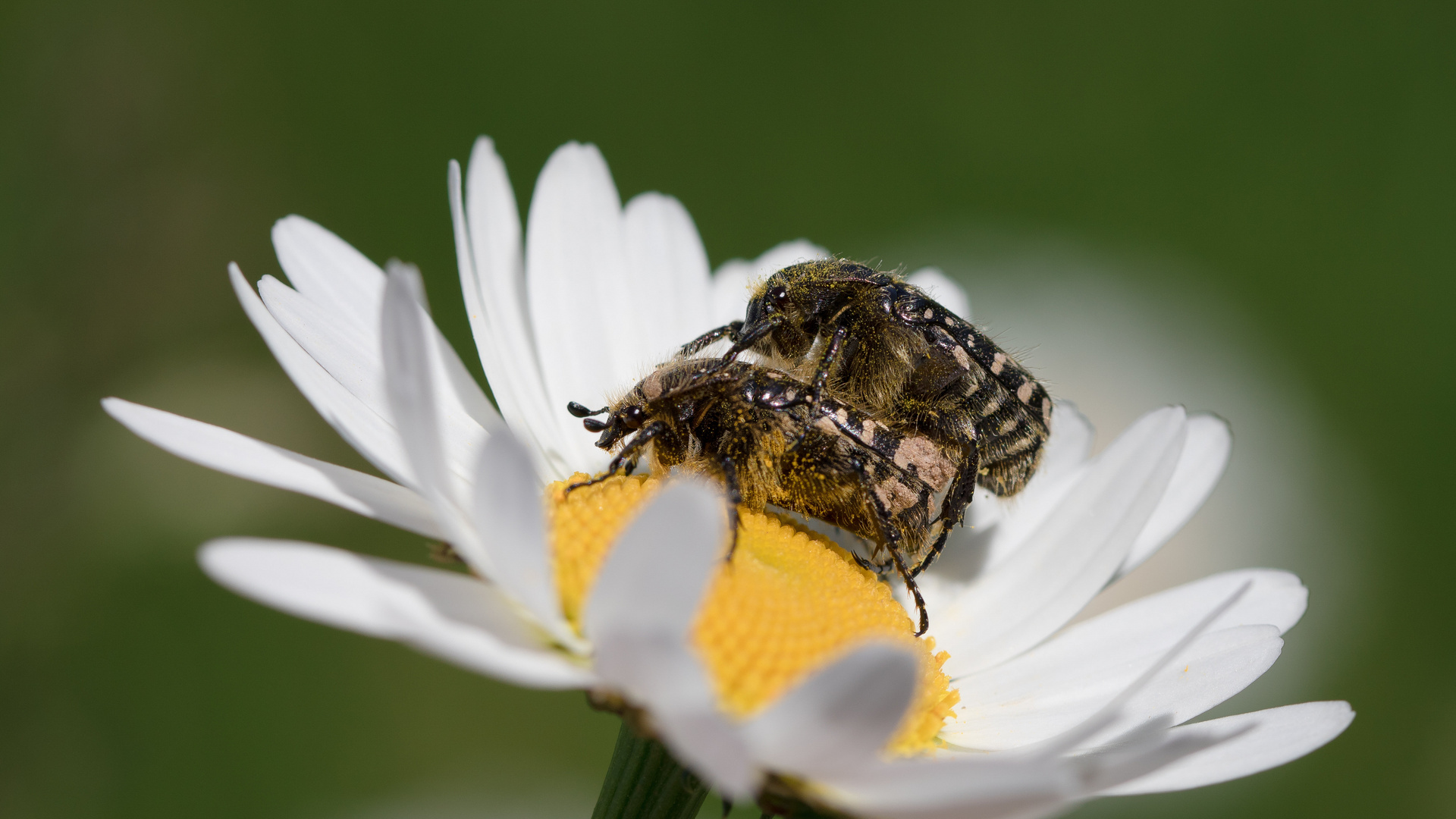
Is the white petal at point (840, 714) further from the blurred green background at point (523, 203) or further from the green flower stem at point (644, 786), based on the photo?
the blurred green background at point (523, 203)

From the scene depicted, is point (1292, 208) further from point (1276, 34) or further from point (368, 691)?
point (368, 691)

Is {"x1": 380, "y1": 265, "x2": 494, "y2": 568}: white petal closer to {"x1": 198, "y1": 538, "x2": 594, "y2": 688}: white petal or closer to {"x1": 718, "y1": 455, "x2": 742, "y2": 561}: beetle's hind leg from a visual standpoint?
{"x1": 198, "y1": 538, "x2": 594, "y2": 688}: white petal

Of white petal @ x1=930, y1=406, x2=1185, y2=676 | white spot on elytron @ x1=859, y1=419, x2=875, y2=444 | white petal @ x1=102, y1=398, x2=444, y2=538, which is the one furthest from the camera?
white petal @ x1=930, y1=406, x2=1185, y2=676

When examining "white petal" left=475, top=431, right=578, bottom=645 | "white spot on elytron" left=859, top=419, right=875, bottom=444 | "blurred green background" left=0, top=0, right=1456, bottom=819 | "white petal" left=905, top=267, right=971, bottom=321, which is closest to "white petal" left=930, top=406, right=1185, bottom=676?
"white spot on elytron" left=859, top=419, right=875, bottom=444

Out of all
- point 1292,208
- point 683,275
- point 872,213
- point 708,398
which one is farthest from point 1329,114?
point 708,398

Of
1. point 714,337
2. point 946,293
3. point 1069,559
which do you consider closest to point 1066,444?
point 1069,559

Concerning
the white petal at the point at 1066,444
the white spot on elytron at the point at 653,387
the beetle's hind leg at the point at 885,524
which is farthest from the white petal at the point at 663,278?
the white petal at the point at 1066,444
